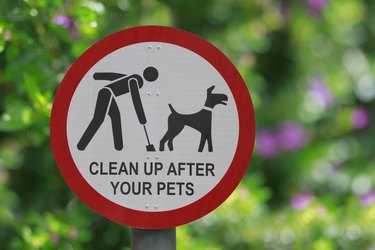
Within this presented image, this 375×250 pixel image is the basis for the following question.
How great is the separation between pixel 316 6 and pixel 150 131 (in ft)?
11.6

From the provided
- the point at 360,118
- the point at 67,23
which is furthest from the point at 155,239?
the point at 360,118

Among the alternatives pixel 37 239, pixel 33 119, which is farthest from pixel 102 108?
pixel 37 239

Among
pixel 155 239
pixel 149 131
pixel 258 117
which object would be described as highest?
pixel 258 117

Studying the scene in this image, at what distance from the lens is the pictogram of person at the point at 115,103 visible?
1.75 meters

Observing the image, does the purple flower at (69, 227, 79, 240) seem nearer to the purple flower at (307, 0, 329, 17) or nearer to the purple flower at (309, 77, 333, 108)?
the purple flower at (309, 77, 333, 108)

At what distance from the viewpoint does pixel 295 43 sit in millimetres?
5152

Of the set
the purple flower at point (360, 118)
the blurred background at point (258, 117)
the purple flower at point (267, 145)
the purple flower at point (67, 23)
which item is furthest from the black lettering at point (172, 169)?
the purple flower at point (360, 118)

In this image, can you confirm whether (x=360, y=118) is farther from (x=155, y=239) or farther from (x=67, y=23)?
(x=155, y=239)

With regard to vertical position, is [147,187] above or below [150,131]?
below

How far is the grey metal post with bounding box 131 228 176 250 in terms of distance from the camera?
176 cm

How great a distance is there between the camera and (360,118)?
513 centimetres

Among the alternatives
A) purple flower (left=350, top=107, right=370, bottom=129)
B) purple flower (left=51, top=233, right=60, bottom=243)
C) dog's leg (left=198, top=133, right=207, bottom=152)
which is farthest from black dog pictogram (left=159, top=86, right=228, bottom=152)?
purple flower (left=350, top=107, right=370, bottom=129)

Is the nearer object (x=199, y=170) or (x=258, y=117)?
(x=199, y=170)

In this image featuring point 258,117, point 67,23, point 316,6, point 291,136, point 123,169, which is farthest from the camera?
point 316,6
